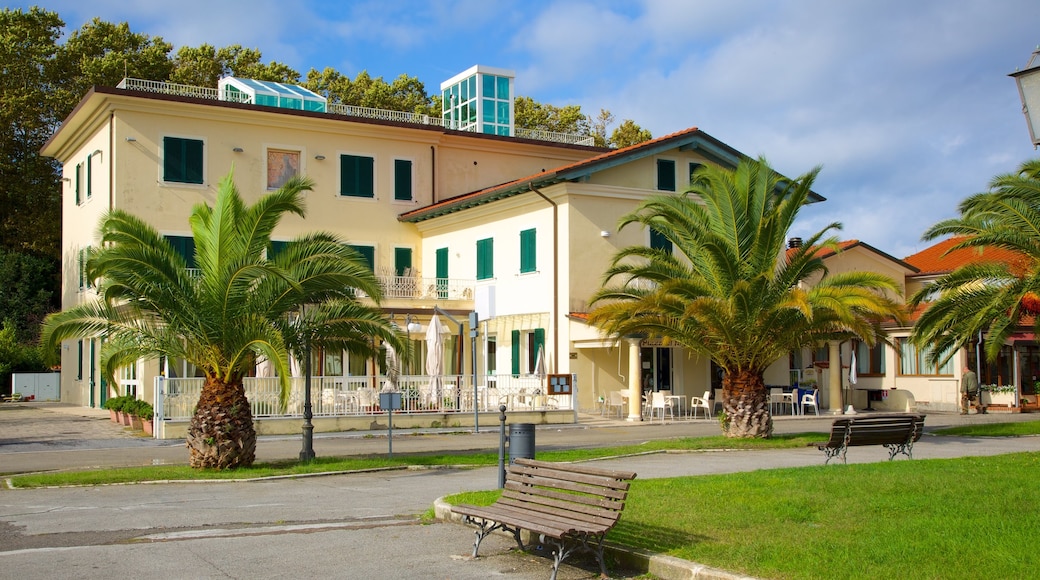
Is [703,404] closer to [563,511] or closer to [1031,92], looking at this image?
[563,511]

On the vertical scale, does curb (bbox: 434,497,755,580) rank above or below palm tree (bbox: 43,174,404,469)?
below

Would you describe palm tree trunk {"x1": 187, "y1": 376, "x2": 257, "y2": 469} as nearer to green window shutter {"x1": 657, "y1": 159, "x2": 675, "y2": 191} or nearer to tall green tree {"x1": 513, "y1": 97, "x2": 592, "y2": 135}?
green window shutter {"x1": 657, "y1": 159, "x2": 675, "y2": 191}

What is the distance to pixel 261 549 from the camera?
912 cm

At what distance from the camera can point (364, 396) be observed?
25.0 meters

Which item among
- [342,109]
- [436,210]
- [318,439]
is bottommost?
[318,439]

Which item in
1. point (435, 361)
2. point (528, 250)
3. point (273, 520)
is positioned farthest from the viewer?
point (528, 250)

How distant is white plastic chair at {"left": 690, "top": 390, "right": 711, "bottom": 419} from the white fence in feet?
12.8

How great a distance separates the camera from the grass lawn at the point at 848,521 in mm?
7387

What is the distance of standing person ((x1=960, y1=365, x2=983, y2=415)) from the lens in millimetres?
30031

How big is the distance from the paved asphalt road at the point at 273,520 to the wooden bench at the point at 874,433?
882 millimetres

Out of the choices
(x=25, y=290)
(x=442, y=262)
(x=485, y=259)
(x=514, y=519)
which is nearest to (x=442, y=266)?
(x=442, y=262)

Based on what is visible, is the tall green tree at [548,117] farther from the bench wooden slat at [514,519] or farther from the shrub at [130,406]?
the bench wooden slat at [514,519]

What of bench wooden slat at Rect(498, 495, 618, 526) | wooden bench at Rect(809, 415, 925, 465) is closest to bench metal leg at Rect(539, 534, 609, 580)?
bench wooden slat at Rect(498, 495, 618, 526)

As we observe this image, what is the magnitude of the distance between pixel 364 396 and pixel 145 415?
16.7 feet
